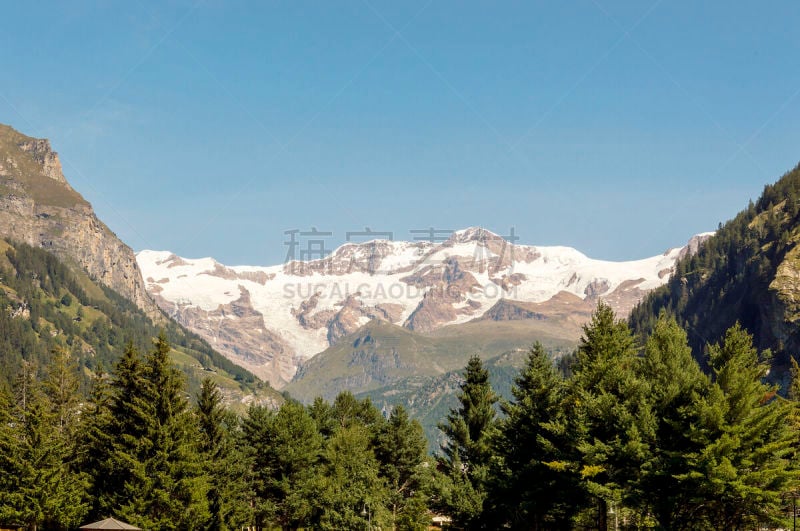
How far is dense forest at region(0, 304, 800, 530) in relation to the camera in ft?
207

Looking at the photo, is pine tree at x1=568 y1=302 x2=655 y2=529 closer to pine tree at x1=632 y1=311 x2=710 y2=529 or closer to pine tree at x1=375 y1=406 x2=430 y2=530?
pine tree at x1=632 y1=311 x2=710 y2=529

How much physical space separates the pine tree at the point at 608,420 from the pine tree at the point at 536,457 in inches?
108

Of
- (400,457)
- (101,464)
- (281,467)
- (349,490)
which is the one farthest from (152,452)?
(400,457)

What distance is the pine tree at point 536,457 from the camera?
7256 centimetres

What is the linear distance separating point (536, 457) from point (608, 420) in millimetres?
11450

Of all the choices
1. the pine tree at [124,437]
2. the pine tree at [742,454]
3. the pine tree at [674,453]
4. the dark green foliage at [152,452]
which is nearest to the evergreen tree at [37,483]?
the pine tree at [124,437]

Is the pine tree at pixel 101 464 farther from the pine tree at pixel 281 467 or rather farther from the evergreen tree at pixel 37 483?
the pine tree at pixel 281 467

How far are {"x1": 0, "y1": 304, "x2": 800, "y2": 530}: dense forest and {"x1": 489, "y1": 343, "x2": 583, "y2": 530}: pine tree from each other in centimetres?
18

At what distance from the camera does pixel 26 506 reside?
8638cm

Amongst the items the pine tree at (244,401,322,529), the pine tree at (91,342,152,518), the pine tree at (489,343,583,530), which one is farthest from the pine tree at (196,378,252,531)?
the pine tree at (489,343,583,530)

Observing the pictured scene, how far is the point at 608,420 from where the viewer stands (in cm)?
6725

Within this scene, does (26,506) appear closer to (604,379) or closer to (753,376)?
(604,379)

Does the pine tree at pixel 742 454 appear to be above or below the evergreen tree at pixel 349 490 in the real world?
above

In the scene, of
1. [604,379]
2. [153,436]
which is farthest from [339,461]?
[604,379]
